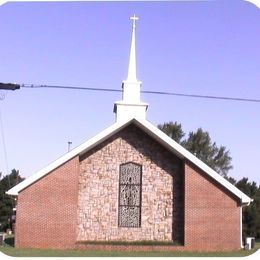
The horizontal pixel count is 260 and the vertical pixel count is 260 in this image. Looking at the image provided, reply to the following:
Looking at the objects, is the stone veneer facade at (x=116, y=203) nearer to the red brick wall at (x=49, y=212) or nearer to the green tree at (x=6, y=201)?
the red brick wall at (x=49, y=212)

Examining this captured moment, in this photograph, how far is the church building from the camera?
68.9 feet

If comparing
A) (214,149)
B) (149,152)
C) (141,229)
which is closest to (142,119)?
(149,152)

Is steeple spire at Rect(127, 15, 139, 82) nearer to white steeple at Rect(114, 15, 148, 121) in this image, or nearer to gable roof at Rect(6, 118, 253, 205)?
white steeple at Rect(114, 15, 148, 121)

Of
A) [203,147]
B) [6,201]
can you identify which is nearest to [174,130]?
[203,147]

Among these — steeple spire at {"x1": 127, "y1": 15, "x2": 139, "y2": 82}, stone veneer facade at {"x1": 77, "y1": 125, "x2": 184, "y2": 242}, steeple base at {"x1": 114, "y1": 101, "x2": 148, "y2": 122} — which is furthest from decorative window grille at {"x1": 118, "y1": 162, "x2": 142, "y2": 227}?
steeple spire at {"x1": 127, "y1": 15, "x2": 139, "y2": 82}

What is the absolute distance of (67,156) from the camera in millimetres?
21328

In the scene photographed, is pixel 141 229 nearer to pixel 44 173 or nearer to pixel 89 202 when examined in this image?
pixel 89 202

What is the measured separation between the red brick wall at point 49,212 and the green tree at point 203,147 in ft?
86.7

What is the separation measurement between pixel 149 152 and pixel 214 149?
27.3m

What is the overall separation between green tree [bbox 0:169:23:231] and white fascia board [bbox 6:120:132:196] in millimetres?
19181

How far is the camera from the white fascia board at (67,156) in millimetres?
20906

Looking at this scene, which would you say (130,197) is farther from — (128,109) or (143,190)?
(128,109)

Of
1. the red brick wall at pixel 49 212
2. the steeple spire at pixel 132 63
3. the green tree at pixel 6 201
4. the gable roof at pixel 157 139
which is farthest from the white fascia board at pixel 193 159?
the green tree at pixel 6 201

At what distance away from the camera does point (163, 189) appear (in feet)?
74.4
